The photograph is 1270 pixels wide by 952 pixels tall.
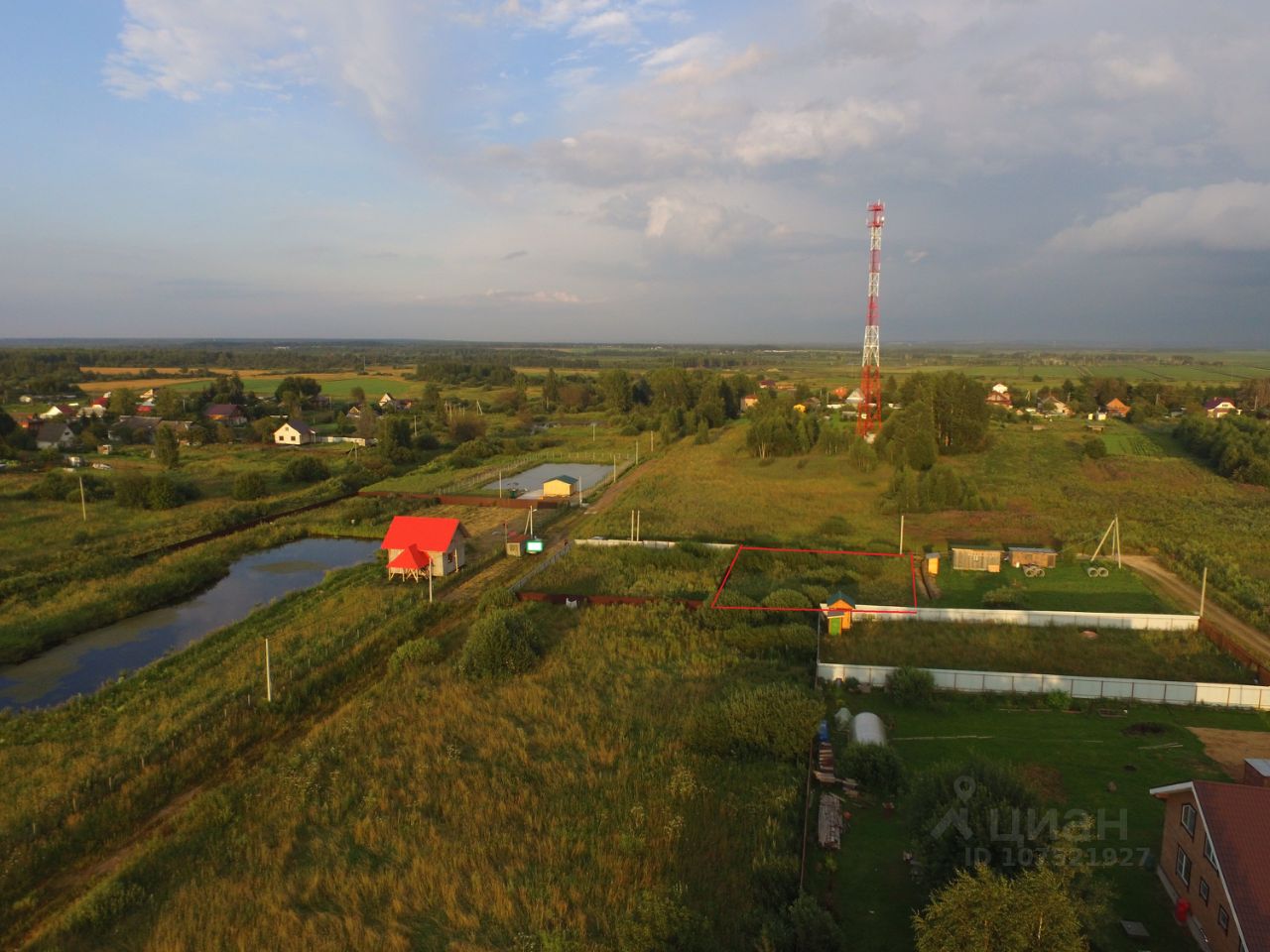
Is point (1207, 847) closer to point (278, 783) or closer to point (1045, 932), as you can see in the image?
point (1045, 932)

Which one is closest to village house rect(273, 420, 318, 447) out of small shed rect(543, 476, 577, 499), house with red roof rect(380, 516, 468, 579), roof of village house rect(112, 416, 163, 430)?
roof of village house rect(112, 416, 163, 430)

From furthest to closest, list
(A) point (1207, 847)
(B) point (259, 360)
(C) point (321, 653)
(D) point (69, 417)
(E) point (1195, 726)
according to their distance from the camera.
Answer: (B) point (259, 360) < (D) point (69, 417) < (C) point (321, 653) < (E) point (1195, 726) < (A) point (1207, 847)

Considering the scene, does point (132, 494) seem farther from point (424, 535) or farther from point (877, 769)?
point (877, 769)

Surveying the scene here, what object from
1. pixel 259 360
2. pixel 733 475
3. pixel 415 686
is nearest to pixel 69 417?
pixel 733 475

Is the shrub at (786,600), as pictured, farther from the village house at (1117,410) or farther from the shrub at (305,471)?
the village house at (1117,410)

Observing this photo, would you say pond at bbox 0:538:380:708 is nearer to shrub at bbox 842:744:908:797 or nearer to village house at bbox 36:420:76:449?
shrub at bbox 842:744:908:797

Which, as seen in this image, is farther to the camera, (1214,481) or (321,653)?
(1214,481)
